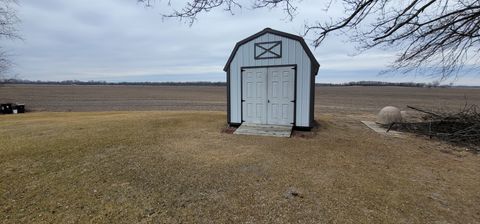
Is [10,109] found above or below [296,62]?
below

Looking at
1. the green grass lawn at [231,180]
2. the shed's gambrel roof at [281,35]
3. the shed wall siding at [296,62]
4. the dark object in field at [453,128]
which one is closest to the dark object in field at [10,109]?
the green grass lawn at [231,180]

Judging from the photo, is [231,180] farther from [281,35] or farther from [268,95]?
[281,35]

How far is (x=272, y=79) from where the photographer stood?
28.3ft

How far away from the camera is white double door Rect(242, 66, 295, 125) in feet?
27.8

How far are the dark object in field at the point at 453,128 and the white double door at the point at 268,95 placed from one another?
4446 mm

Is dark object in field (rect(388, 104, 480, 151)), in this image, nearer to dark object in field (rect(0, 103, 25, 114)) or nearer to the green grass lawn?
the green grass lawn

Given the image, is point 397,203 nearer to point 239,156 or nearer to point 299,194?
point 299,194

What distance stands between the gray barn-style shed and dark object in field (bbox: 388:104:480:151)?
3.73m

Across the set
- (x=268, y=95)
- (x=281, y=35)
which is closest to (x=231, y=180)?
(x=268, y=95)

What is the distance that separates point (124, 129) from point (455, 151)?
31.8ft

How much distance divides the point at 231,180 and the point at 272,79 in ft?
16.6

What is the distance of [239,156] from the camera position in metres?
5.76

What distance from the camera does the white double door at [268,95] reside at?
27.8 ft

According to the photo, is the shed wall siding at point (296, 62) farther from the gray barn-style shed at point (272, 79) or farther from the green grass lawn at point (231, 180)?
the green grass lawn at point (231, 180)
